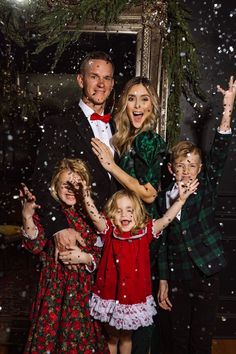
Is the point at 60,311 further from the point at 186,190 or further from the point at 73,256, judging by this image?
the point at 186,190

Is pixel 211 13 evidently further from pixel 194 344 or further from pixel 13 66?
pixel 194 344

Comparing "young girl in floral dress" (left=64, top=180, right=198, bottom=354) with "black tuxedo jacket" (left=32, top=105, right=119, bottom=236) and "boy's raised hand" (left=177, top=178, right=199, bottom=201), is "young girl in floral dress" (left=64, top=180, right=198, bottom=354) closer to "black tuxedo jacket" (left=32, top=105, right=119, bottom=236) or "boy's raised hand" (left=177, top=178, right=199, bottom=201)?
"boy's raised hand" (left=177, top=178, right=199, bottom=201)

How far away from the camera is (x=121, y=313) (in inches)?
79.8

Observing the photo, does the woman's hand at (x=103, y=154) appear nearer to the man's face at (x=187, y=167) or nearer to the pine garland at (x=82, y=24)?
the man's face at (x=187, y=167)

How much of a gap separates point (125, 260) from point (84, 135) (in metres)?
0.62

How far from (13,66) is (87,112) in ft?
2.70

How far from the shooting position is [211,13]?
288 cm

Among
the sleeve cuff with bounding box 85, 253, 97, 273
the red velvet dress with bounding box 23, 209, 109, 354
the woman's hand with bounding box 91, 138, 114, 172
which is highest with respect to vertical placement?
the woman's hand with bounding box 91, 138, 114, 172

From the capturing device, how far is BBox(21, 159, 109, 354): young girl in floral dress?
6.81 ft

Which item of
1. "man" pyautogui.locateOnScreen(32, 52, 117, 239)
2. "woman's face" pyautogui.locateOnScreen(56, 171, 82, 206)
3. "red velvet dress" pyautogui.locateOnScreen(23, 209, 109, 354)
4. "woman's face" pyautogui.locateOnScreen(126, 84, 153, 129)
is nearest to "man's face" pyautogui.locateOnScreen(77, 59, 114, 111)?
"man" pyautogui.locateOnScreen(32, 52, 117, 239)

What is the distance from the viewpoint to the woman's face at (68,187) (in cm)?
214

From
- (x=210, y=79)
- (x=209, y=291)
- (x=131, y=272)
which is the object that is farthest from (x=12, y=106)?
(x=209, y=291)

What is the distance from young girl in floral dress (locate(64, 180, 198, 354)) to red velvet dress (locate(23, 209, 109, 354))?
62 millimetres

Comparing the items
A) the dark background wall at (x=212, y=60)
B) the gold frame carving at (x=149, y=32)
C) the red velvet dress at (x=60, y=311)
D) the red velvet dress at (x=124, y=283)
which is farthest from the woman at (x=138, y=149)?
the dark background wall at (x=212, y=60)
